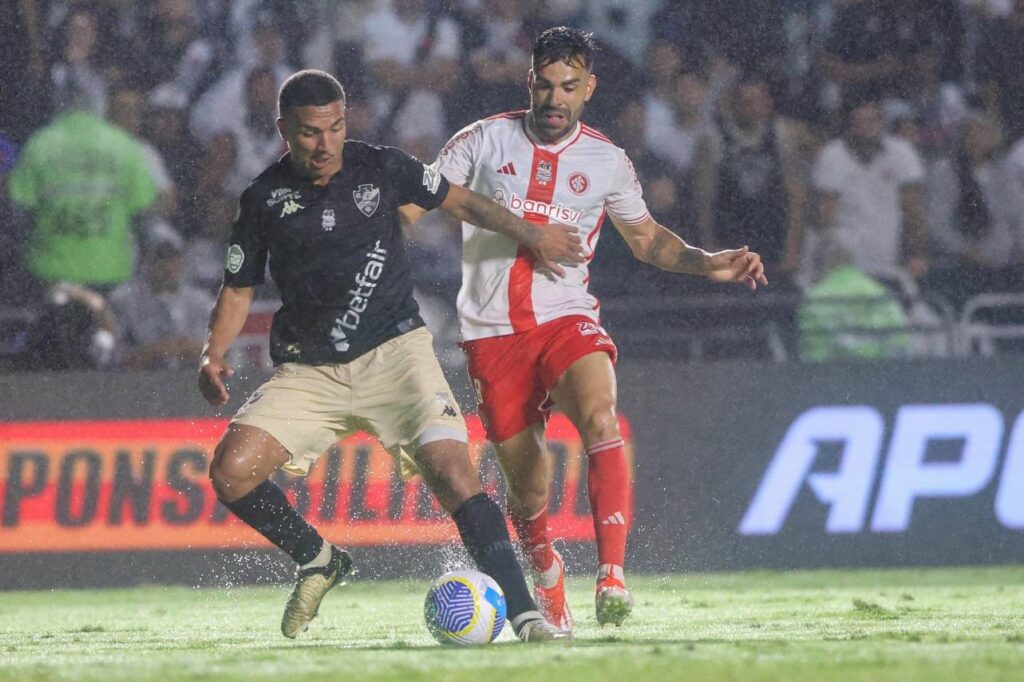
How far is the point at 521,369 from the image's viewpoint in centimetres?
673

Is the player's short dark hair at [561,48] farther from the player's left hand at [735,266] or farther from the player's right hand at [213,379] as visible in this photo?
the player's right hand at [213,379]

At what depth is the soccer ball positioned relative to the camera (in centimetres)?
550

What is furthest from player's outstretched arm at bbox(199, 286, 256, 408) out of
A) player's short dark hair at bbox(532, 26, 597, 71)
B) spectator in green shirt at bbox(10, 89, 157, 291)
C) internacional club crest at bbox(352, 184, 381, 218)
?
spectator in green shirt at bbox(10, 89, 157, 291)

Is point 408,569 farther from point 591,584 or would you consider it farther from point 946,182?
point 946,182

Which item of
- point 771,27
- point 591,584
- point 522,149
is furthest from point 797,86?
point 522,149

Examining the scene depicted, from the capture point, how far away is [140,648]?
19.7ft

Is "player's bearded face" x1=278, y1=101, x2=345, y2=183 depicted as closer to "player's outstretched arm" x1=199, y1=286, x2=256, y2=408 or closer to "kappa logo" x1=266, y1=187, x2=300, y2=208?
"kappa logo" x1=266, y1=187, x2=300, y2=208

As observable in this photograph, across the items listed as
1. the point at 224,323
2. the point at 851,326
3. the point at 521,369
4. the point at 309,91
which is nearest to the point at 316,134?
the point at 309,91

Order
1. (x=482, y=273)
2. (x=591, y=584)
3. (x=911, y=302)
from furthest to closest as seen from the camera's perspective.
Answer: (x=911, y=302), (x=591, y=584), (x=482, y=273)

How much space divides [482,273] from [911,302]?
4.18 m

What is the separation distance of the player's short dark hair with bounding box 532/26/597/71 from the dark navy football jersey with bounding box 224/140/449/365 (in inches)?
27.5

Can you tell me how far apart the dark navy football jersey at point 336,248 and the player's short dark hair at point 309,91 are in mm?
285

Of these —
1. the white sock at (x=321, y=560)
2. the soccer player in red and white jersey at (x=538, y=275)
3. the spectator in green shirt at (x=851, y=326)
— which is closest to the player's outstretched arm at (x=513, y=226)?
the soccer player in red and white jersey at (x=538, y=275)

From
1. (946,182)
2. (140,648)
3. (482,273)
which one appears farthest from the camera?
(946,182)
